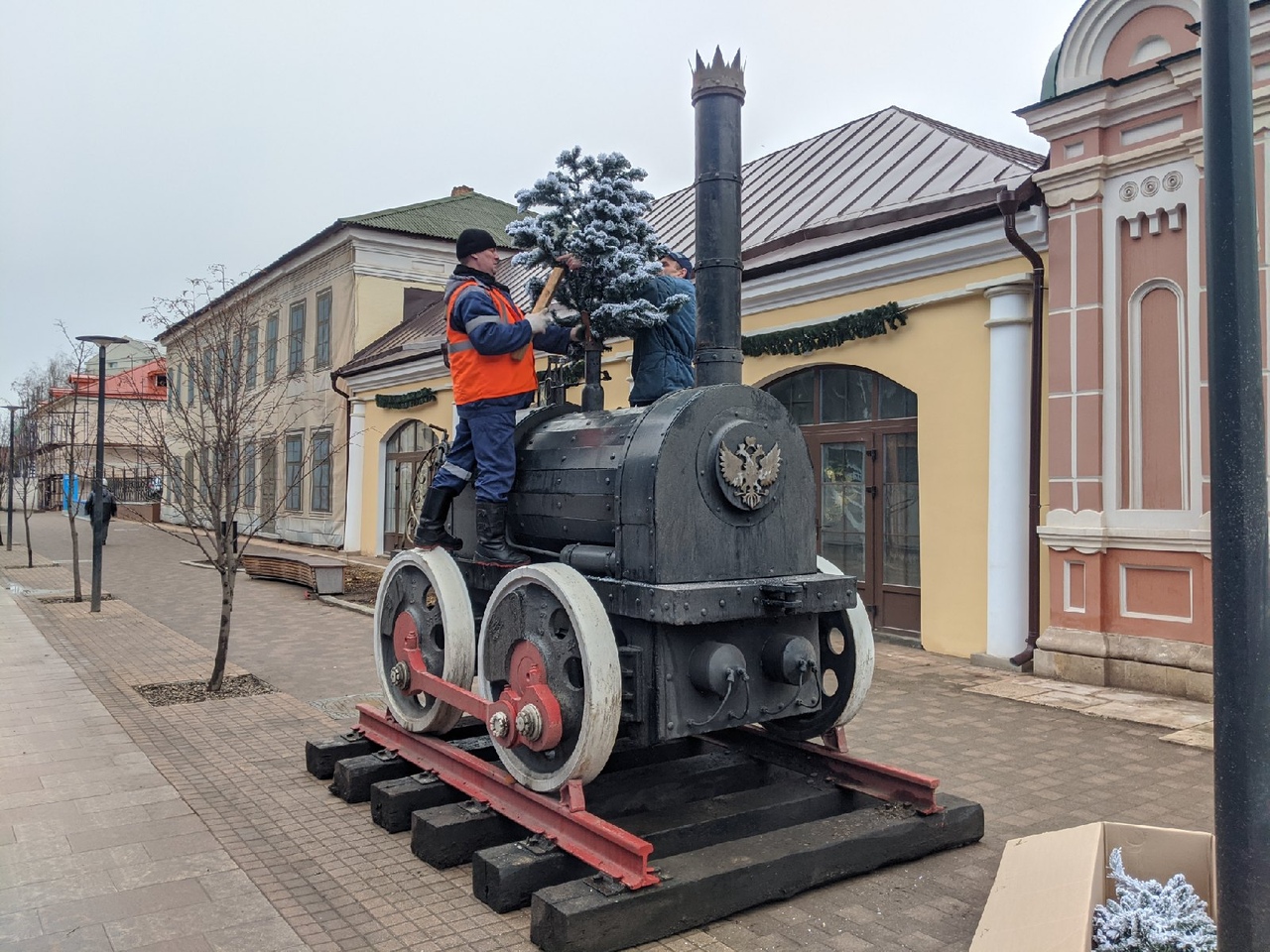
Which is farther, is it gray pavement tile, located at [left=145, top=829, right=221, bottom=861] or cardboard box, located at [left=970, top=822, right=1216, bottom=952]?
gray pavement tile, located at [left=145, top=829, right=221, bottom=861]

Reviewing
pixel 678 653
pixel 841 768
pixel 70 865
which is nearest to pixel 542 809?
pixel 678 653

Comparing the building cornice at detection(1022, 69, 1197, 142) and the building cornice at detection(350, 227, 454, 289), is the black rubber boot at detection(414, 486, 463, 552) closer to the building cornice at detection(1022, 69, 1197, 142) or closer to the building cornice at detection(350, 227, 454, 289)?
the building cornice at detection(1022, 69, 1197, 142)

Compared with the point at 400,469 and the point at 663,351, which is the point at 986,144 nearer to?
the point at 663,351

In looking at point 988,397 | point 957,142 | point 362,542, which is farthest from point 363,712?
point 362,542

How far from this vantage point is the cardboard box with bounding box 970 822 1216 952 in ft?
9.52

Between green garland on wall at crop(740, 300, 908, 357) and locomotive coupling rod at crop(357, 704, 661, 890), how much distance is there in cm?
567

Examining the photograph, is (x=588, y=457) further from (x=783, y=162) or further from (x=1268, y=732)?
(x=783, y=162)

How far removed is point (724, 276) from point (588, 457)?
0.96 meters

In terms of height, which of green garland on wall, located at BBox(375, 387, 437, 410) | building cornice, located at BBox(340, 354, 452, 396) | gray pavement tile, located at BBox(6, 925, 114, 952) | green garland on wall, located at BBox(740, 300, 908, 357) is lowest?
gray pavement tile, located at BBox(6, 925, 114, 952)

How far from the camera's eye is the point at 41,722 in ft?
21.7

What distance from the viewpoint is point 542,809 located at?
154 inches

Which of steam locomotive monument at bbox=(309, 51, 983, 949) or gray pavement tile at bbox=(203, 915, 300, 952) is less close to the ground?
steam locomotive monument at bbox=(309, 51, 983, 949)

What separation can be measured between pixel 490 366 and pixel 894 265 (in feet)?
18.5

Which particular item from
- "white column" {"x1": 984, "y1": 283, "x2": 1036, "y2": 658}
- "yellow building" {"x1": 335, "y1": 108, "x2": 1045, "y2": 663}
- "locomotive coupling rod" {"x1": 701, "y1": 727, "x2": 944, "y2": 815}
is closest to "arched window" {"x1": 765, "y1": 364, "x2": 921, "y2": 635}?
"yellow building" {"x1": 335, "y1": 108, "x2": 1045, "y2": 663}
